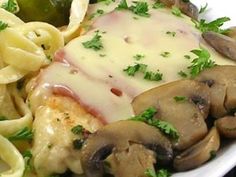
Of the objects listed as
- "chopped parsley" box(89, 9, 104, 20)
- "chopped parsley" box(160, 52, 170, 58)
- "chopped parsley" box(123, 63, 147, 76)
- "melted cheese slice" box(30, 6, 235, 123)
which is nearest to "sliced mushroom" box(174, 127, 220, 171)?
"melted cheese slice" box(30, 6, 235, 123)

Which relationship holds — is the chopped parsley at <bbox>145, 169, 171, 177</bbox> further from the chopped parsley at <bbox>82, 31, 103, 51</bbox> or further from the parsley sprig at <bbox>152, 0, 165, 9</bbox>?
the parsley sprig at <bbox>152, 0, 165, 9</bbox>

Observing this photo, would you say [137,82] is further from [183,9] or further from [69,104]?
[183,9]

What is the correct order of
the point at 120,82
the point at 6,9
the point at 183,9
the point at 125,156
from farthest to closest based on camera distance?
the point at 183,9 → the point at 6,9 → the point at 120,82 → the point at 125,156

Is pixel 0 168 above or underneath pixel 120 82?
underneath

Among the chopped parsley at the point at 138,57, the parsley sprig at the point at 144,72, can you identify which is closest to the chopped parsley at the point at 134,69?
the parsley sprig at the point at 144,72

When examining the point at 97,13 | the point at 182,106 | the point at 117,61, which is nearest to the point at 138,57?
the point at 117,61

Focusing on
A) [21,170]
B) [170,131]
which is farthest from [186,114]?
[21,170]
